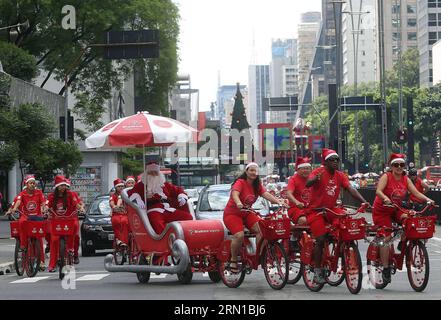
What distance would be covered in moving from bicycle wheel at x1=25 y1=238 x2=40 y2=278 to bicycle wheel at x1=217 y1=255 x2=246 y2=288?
544 cm

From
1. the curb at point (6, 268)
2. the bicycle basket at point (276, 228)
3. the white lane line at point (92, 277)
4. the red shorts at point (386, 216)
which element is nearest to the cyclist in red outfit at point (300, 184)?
the bicycle basket at point (276, 228)

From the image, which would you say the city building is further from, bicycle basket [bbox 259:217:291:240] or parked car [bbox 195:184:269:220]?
bicycle basket [bbox 259:217:291:240]

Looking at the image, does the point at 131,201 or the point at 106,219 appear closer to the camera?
the point at 131,201

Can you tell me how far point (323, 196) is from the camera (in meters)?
15.6

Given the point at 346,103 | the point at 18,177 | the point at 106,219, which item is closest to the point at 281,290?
the point at 106,219

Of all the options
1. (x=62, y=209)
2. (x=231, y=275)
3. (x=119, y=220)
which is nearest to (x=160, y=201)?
(x=231, y=275)

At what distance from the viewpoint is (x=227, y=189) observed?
26594 mm

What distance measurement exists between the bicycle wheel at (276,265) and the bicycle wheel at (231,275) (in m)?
0.44

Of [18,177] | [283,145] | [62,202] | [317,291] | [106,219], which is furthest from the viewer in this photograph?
[283,145]

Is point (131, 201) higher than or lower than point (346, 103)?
lower

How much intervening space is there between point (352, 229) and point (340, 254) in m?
0.46

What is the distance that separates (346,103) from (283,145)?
71.0 meters

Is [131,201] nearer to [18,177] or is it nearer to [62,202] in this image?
[62,202]
